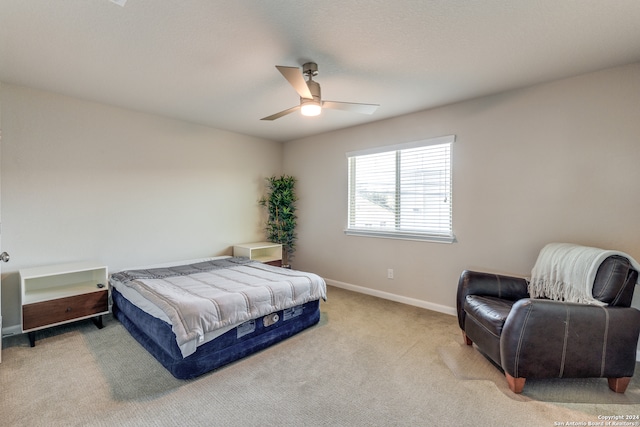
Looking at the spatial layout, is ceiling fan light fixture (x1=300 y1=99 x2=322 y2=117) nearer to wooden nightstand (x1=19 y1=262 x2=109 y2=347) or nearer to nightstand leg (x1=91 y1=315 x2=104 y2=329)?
wooden nightstand (x1=19 y1=262 x2=109 y2=347)

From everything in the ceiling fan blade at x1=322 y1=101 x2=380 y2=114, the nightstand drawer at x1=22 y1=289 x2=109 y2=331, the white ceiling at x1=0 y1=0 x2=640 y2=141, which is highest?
the white ceiling at x1=0 y1=0 x2=640 y2=141

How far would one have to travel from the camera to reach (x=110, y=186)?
3.39m

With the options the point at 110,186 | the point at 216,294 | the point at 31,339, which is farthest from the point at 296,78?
the point at 31,339

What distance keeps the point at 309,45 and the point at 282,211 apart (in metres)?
3.17

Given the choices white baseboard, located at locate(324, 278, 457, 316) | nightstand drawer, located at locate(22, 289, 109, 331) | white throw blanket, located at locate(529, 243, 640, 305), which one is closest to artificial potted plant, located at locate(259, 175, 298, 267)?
white baseboard, located at locate(324, 278, 457, 316)

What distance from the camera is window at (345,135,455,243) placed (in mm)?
3438

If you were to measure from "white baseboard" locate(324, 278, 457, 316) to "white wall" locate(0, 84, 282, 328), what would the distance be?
1.78 metres

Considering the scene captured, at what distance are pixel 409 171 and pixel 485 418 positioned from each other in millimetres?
2689

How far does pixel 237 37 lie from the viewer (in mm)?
2020

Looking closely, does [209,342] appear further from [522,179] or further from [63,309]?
[522,179]

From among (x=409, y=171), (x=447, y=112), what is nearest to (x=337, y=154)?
(x=409, y=171)

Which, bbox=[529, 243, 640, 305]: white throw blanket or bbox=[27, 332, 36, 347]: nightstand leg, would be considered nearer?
bbox=[529, 243, 640, 305]: white throw blanket

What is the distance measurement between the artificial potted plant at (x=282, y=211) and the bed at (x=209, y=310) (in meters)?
1.69

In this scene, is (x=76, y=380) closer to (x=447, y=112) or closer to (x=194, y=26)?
(x=194, y=26)
